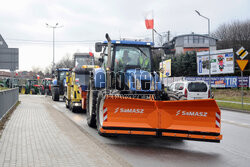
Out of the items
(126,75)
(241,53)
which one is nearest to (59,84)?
(241,53)

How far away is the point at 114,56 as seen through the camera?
33.2 ft

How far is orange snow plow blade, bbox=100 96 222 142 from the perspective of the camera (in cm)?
725

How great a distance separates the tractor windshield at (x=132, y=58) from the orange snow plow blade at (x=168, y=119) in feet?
8.24

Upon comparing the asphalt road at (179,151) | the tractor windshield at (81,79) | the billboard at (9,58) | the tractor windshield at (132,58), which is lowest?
the asphalt road at (179,151)

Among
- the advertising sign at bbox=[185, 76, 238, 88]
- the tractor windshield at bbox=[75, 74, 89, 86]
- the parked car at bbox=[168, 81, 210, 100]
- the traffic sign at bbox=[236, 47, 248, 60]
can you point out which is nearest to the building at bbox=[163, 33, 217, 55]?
the advertising sign at bbox=[185, 76, 238, 88]

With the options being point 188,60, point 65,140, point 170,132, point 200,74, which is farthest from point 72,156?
point 188,60

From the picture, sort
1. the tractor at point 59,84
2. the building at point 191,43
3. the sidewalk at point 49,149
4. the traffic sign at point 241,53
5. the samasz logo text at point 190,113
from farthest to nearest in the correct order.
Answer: the building at point 191,43 → the tractor at point 59,84 → the traffic sign at point 241,53 → the samasz logo text at point 190,113 → the sidewalk at point 49,149

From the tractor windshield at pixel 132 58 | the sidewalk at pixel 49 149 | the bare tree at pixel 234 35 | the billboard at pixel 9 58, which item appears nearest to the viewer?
the sidewalk at pixel 49 149

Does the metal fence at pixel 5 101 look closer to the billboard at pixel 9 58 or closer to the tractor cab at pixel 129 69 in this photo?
the billboard at pixel 9 58

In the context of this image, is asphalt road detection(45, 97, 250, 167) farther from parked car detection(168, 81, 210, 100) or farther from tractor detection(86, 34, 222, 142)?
parked car detection(168, 81, 210, 100)

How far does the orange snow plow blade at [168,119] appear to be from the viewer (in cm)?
725

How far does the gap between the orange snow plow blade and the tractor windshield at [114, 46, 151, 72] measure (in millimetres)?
2511

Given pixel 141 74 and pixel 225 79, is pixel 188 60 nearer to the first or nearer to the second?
pixel 225 79

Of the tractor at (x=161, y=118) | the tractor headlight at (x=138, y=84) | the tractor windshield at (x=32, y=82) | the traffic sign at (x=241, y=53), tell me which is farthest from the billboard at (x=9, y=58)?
the tractor windshield at (x=32, y=82)
